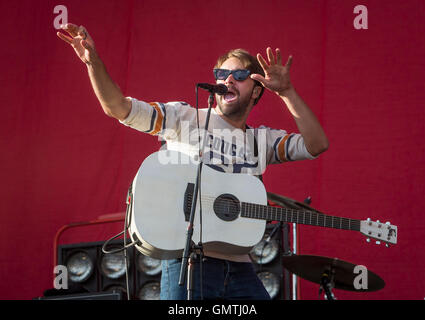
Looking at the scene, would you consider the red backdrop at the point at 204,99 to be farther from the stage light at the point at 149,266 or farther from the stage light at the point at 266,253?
the stage light at the point at 149,266

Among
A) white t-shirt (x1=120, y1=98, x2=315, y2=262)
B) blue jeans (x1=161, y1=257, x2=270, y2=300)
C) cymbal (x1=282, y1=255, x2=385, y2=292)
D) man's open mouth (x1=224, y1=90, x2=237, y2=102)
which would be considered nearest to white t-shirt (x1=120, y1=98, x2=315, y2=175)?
white t-shirt (x1=120, y1=98, x2=315, y2=262)

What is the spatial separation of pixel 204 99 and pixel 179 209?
2.72 m

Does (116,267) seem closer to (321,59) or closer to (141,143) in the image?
(141,143)

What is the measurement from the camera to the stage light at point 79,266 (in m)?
4.43

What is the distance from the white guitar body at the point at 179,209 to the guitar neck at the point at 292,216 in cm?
4

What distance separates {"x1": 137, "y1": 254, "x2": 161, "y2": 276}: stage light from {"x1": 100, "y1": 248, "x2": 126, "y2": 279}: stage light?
0.13 m

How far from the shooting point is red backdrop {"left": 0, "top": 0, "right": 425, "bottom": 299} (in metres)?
4.99

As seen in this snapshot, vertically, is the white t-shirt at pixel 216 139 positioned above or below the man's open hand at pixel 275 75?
below

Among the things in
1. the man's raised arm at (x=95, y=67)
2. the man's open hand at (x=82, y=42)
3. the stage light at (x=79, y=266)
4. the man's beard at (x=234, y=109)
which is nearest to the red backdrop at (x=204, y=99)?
the stage light at (x=79, y=266)

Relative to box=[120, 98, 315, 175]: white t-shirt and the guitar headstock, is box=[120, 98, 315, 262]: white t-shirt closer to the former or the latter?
box=[120, 98, 315, 175]: white t-shirt

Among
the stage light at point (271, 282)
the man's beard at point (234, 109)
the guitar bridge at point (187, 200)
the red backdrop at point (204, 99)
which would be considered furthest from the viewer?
the red backdrop at point (204, 99)

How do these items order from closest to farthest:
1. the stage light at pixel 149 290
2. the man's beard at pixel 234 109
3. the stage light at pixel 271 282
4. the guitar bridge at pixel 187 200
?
the guitar bridge at pixel 187 200
the man's beard at pixel 234 109
the stage light at pixel 271 282
the stage light at pixel 149 290

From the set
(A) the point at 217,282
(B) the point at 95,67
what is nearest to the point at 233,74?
(B) the point at 95,67

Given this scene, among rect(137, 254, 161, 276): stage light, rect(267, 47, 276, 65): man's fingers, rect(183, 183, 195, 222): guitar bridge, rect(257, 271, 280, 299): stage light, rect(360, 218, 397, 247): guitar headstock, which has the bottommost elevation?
rect(257, 271, 280, 299): stage light
